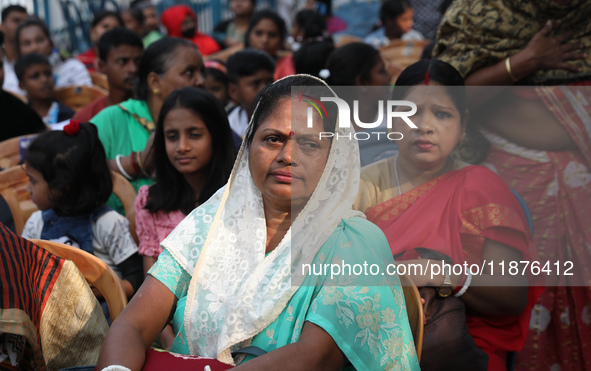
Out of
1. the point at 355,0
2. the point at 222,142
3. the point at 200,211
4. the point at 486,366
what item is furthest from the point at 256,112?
the point at 355,0

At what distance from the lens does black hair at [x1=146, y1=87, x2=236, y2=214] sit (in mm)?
2898

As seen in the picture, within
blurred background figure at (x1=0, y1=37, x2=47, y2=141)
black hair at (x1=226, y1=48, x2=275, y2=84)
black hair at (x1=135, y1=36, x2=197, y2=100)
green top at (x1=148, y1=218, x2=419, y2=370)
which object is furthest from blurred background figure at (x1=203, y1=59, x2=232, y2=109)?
green top at (x1=148, y1=218, x2=419, y2=370)

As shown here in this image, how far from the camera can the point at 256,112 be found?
80.6 inches

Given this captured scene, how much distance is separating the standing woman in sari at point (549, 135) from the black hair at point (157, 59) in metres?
1.78

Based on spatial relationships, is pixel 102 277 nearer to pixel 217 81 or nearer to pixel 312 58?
pixel 217 81

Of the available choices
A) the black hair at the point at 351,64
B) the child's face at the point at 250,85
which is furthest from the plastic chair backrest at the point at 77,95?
the black hair at the point at 351,64

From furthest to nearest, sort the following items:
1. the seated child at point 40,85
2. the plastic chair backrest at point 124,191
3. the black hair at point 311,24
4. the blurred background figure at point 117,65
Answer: the black hair at point 311,24
the seated child at point 40,85
the blurred background figure at point 117,65
the plastic chair backrest at point 124,191

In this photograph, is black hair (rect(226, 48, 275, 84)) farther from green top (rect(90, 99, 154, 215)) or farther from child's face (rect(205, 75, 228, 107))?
green top (rect(90, 99, 154, 215))

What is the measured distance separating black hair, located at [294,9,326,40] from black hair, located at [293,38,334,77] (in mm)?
1375

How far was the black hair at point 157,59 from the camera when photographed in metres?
3.71

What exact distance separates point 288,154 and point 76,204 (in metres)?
1.35

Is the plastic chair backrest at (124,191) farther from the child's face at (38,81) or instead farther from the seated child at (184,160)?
the child's face at (38,81)

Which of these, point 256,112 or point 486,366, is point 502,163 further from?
point 256,112

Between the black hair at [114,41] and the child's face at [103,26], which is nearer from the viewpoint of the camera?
the black hair at [114,41]
